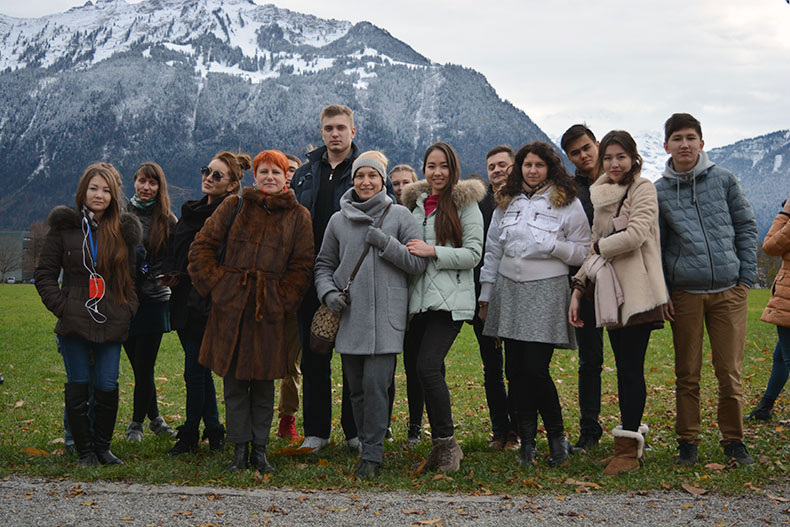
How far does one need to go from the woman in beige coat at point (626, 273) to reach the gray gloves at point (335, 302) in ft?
5.65

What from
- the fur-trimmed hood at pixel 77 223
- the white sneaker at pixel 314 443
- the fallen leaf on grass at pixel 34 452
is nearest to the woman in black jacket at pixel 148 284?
the fur-trimmed hood at pixel 77 223

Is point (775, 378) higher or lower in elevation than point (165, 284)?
lower

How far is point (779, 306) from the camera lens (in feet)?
21.1

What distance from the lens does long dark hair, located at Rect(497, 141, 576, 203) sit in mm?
A: 5363

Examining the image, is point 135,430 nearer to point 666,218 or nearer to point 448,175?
point 448,175

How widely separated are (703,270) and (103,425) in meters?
4.81

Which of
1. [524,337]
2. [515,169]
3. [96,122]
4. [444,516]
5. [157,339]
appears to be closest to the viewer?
[444,516]

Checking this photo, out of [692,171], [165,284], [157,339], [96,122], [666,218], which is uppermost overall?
[96,122]

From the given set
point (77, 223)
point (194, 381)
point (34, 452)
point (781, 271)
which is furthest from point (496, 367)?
point (34, 452)

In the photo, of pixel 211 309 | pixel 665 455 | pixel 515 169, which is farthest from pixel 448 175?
pixel 665 455

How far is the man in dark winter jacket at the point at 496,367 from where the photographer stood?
6.07 m

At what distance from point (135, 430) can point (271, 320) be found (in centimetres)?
226

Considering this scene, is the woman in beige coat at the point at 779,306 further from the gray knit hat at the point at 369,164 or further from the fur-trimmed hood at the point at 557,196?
the gray knit hat at the point at 369,164

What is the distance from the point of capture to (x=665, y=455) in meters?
5.61
